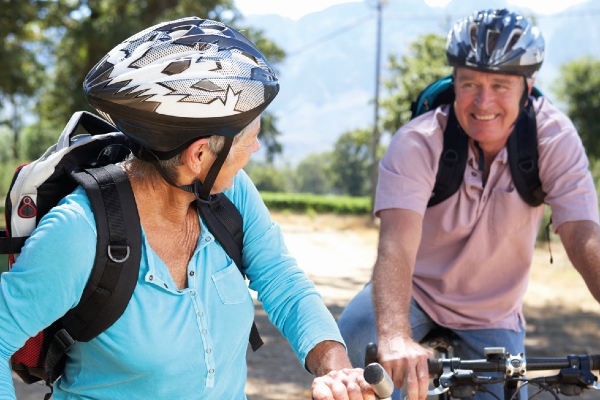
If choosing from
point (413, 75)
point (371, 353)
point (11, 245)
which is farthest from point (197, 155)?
point (413, 75)

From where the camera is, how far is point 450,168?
3617 mm

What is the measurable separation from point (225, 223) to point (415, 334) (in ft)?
5.09

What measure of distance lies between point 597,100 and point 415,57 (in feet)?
31.3

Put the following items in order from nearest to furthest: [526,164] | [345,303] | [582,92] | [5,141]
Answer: [526,164] → [345,303] → [582,92] → [5,141]

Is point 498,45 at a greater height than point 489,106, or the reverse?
point 498,45

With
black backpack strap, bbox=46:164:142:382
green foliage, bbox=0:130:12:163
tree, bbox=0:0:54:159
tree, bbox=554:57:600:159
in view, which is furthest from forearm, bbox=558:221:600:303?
green foliage, bbox=0:130:12:163

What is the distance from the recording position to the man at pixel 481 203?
11.4 feet

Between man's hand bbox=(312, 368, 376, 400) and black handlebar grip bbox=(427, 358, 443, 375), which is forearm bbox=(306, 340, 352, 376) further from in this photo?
black handlebar grip bbox=(427, 358, 443, 375)

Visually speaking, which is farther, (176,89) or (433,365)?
(433,365)

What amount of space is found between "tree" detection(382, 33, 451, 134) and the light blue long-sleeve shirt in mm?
26517

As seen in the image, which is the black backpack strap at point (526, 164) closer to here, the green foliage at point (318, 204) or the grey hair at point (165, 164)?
the grey hair at point (165, 164)

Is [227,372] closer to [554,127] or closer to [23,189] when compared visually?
[23,189]

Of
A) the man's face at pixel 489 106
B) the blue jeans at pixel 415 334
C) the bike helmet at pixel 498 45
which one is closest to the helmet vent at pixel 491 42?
the bike helmet at pixel 498 45

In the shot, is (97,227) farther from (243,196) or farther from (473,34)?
(473,34)
